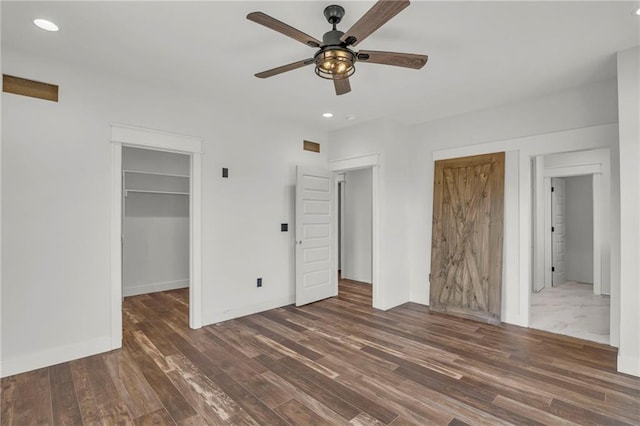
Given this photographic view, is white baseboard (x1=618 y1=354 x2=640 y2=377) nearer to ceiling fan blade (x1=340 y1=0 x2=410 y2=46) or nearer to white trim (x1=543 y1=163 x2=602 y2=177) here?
ceiling fan blade (x1=340 y1=0 x2=410 y2=46)

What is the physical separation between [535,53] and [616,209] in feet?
5.72

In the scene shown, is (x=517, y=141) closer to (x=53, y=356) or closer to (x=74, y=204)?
(x=74, y=204)

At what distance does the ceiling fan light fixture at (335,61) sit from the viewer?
6.97ft

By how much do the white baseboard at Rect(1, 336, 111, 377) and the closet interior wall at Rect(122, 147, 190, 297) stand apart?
89.5 inches

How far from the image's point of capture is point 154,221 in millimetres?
5465

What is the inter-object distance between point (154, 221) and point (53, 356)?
289 centimetres

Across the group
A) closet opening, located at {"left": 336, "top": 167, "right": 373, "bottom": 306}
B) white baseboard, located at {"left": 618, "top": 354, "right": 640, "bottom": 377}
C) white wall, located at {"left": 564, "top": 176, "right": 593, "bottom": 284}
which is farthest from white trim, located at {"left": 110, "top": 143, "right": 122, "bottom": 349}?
white wall, located at {"left": 564, "top": 176, "right": 593, "bottom": 284}

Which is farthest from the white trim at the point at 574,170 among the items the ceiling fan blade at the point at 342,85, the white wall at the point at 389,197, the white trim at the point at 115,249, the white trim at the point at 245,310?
the white trim at the point at 115,249

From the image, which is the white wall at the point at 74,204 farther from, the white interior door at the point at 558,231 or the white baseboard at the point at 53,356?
the white interior door at the point at 558,231

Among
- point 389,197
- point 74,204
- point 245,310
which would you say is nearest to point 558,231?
point 389,197

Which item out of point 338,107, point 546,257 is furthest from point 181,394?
point 546,257

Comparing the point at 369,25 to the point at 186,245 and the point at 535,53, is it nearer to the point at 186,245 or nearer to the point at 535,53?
the point at 535,53

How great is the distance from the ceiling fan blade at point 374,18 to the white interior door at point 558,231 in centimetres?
582

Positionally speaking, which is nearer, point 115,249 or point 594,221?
point 115,249
